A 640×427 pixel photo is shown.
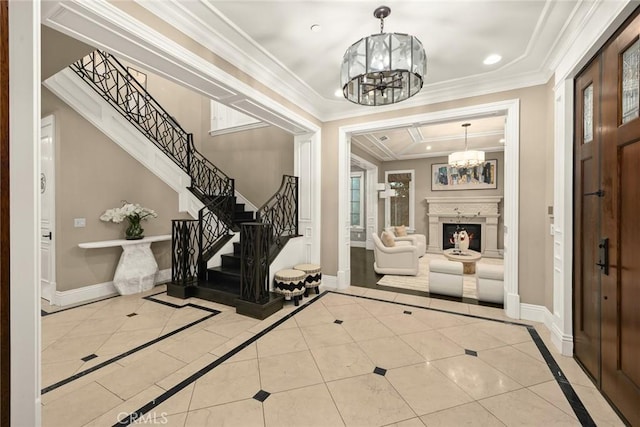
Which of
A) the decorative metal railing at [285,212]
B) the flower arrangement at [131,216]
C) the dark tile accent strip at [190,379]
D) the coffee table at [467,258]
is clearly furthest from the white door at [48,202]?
the coffee table at [467,258]

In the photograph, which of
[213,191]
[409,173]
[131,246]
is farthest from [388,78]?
[409,173]

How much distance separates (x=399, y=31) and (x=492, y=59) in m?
1.28

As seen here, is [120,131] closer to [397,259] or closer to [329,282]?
[329,282]

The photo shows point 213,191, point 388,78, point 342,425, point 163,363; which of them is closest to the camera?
point 342,425

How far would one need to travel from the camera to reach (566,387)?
6.81 ft

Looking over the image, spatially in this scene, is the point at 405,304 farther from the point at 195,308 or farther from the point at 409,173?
the point at 409,173

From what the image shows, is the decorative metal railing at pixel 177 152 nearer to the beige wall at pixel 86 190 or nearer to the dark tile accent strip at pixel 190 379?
the beige wall at pixel 86 190

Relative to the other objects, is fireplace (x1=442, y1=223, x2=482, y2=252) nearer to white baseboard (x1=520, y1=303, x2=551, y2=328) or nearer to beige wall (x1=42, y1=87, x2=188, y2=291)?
white baseboard (x1=520, y1=303, x2=551, y2=328)

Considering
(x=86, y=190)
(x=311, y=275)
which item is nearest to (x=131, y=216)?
(x=86, y=190)

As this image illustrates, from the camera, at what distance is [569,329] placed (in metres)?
2.51

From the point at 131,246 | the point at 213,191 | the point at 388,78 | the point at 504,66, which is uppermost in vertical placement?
the point at 504,66

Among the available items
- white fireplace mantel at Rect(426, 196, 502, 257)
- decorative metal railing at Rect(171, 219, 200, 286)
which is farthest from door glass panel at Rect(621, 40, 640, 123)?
white fireplace mantel at Rect(426, 196, 502, 257)

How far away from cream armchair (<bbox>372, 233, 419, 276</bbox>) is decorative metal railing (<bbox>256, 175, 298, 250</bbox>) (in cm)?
203

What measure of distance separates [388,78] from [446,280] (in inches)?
122
